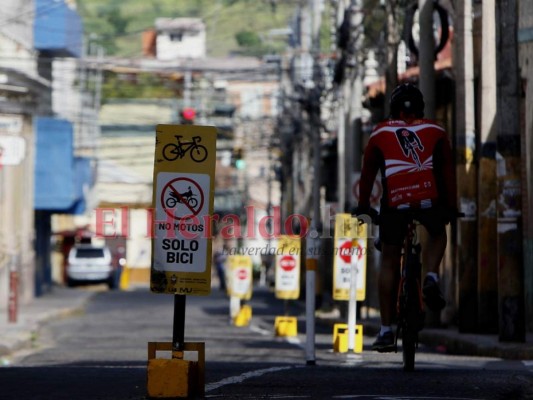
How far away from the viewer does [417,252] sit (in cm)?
1184

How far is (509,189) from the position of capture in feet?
59.3

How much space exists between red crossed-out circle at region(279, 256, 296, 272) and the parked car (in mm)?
41886

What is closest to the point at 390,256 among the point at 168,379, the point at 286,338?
the point at 168,379

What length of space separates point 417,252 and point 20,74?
30.5 metres

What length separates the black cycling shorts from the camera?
11477 mm

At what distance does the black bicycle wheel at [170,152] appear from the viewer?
988cm

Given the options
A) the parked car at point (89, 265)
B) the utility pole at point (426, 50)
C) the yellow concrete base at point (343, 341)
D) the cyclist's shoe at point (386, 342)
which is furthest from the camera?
the parked car at point (89, 265)

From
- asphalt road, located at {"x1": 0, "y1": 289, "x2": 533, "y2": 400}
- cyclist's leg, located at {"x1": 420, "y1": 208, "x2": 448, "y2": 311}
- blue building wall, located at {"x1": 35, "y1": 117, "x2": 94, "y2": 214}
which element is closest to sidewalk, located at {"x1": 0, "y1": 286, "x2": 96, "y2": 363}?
asphalt road, located at {"x1": 0, "y1": 289, "x2": 533, "y2": 400}

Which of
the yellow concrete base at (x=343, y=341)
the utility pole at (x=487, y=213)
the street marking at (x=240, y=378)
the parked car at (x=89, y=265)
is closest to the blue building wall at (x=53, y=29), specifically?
the parked car at (x=89, y=265)

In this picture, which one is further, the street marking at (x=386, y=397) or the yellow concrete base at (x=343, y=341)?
the yellow concrete base at (x=343, y=341)

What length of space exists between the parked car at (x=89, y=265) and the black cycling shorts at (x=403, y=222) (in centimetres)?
6092

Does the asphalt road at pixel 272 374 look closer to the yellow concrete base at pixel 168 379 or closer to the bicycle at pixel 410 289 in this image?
the yellow concrete base at pixel 168 379

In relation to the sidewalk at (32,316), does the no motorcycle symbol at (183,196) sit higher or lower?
higher

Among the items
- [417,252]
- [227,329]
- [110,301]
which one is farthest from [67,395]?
[110,301]
